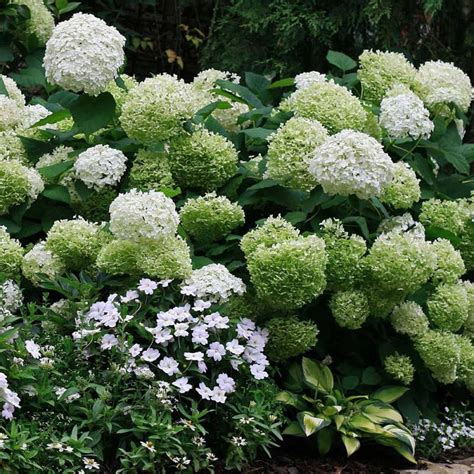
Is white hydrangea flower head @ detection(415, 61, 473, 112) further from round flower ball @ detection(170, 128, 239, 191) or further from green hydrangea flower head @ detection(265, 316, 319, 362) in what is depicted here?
green hydrangea flower head @ detection(265, 316, 319, 362)

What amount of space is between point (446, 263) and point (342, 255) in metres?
0.46

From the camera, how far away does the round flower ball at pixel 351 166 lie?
3078 millimetres

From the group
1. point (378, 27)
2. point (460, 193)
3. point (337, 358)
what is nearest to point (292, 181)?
point (337, 358)

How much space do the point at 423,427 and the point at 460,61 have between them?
3.25 m

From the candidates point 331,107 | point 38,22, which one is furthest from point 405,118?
point 38,22

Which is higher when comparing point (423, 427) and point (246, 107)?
point (246, 107)


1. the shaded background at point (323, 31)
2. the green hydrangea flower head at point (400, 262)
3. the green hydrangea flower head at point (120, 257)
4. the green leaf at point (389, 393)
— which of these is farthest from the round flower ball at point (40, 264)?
the shaded background at point (323, 31)

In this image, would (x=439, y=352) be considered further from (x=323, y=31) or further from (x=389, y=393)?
(x=323, y=31)

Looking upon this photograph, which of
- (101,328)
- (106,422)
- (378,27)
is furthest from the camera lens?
(378,27)

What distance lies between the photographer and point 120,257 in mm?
3119

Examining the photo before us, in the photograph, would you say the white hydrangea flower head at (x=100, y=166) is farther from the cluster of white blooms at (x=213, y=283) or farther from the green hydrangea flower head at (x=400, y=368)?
the green hydrangea flower head at (x=400, y=368)

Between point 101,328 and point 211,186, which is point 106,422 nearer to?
point 101,328

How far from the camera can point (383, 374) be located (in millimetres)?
3469

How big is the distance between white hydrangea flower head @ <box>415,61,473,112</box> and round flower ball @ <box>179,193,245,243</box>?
44.1 inches
